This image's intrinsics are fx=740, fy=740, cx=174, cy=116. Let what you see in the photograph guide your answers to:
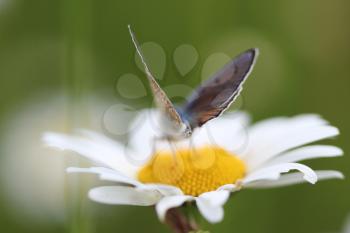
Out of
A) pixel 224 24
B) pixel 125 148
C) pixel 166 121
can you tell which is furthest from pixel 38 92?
pixel 166 121

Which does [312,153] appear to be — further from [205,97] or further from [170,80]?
[170,80]

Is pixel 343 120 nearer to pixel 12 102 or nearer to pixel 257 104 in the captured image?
pixel 257 104

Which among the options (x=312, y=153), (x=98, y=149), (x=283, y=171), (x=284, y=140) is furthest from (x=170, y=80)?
(x=283, y=171)

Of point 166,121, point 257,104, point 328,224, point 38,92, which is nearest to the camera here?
point 166,121

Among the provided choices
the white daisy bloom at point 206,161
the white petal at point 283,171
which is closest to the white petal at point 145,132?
the white daisy bloom at point 206,161

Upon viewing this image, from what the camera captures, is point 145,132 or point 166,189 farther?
point 145,132
